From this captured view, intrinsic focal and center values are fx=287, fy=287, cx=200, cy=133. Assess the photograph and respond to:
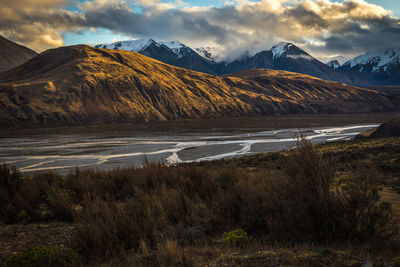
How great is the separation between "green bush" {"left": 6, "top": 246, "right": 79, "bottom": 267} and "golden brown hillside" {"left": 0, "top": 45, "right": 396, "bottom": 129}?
7993cm

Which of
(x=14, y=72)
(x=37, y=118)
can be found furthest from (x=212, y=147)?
(x=14, y=72)

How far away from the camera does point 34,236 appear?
239 inches

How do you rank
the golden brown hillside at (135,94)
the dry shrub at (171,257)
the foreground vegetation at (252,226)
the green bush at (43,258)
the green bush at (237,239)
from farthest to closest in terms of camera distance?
the golden brown hillside at (135,94), the green bush at (237,239), the green bush at (43,258), the foreground vegetation at (252,226), the dry shrub at (171,257)

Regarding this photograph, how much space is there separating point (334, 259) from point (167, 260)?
231 centimetres

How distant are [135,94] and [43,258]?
107129 millimetres

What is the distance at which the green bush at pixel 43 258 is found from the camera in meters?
4.40

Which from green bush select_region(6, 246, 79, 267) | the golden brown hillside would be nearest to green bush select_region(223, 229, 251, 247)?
green bush select_region(6, 246, 79, 267)

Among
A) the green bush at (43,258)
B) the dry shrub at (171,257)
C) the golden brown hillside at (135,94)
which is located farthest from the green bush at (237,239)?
the golden brown hillside at (135,94)

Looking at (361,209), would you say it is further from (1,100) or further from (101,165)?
(1,100)

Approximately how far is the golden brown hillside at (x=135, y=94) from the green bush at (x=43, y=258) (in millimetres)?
79931

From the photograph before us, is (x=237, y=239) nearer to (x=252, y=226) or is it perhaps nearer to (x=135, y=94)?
(x=252, y=226)

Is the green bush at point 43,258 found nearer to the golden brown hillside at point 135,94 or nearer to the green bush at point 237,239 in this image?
the green bush at point 237,239

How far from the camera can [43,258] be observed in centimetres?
450

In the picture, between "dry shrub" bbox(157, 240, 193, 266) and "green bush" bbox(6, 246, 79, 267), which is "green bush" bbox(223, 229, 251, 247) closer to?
"dry shrub" bbox(157, 240, 193, 266)
